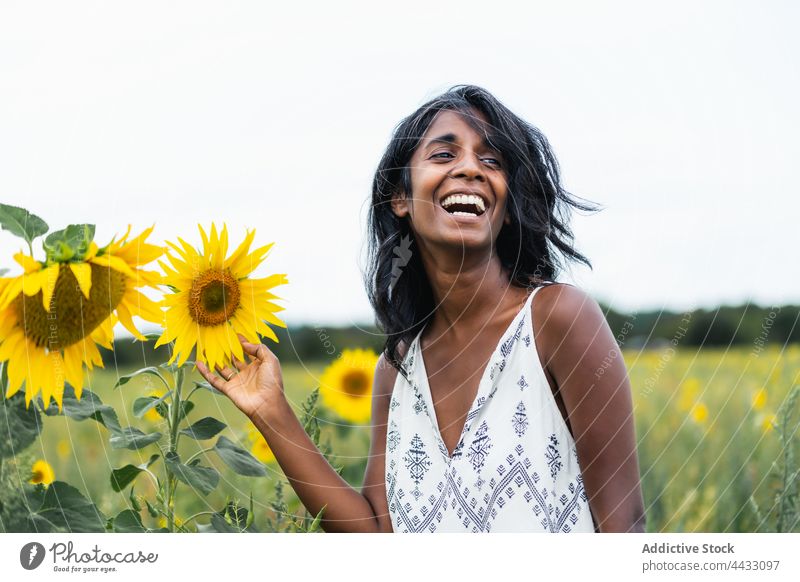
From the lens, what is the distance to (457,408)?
1094 millimetres

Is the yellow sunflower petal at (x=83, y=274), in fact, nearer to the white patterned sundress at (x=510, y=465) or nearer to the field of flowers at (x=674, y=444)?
the field of flowers at (x=674, y=444)

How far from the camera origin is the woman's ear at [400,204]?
1.07 metres

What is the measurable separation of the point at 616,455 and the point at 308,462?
1.13 ft

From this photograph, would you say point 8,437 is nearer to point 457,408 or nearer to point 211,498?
point 457,408

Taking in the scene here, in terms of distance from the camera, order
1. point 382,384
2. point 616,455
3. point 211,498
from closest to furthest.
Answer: point 616,455 < point 382,384 < point 211,498

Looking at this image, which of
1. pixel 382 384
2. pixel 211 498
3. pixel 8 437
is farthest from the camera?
pixel 211 498

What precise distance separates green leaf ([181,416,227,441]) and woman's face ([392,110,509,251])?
1.10 ft

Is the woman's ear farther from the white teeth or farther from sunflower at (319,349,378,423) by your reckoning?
sunflower at (319,349,378,423)

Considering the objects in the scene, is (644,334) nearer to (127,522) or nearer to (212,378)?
(212,378)

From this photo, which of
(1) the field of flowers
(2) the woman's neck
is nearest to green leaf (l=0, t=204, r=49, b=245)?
(1) the field of flowers

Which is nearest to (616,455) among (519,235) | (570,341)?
(570,341)

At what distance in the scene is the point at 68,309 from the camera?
76cm

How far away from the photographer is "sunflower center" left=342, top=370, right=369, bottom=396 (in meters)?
1.44

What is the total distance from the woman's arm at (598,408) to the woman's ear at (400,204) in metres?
0.22
